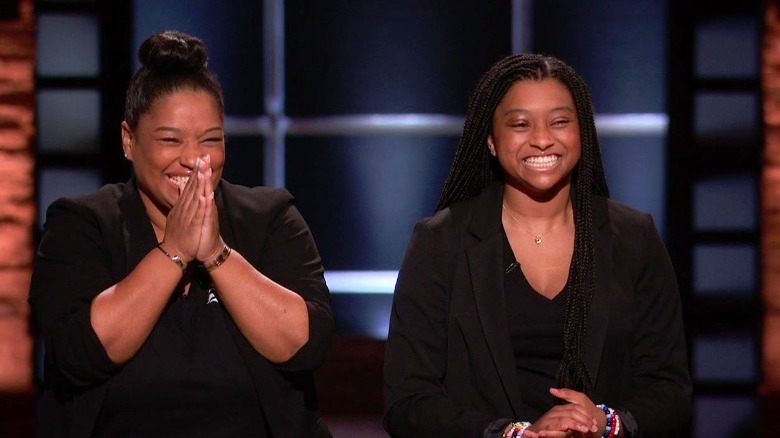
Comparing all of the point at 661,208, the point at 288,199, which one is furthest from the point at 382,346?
the point at 288,199

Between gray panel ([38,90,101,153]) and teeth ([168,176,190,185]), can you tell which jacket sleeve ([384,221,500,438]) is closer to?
teeth ([168,176,190,185])

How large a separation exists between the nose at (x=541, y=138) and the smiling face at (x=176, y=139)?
2.16 feet

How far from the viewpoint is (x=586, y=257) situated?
7.95ft

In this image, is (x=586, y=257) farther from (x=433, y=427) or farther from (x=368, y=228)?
(x=368, y=228)

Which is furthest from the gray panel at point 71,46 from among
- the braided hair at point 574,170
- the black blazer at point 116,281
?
the braided hair at point 574,170

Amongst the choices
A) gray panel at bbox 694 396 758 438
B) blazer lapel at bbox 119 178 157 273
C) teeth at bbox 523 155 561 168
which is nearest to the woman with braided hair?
teeth at bbox 523 155 561 168

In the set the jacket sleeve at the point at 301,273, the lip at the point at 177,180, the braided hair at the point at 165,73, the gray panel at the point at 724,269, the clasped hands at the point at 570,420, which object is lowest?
the clasped hands at the point at 570,420

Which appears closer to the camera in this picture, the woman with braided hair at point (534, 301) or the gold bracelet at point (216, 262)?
the gold bracelet at point (216, 262)

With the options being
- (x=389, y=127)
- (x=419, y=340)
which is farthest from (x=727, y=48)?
(x=419, y=340)

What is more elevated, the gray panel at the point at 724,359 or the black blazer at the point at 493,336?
the black blazer at the point at 493,336

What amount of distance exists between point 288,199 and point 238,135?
6.33 ft

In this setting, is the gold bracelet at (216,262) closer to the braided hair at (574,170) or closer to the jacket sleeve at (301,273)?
the jacket sleeve at (301,273)

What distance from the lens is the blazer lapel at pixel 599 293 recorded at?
232 centimetres

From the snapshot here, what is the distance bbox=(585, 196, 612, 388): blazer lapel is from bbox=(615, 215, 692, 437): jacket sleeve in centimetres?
7
